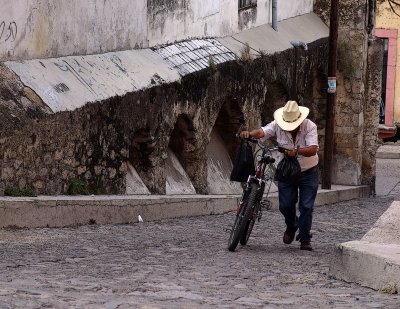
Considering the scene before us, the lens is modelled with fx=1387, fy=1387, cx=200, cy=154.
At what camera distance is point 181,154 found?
19609 millimetres

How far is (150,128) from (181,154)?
256 cm

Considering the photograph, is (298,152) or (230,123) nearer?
(298,152)

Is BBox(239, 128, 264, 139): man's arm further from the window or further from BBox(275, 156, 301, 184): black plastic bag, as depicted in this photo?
the window

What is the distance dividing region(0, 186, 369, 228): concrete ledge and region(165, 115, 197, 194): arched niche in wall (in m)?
0.77

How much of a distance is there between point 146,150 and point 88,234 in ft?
16.0

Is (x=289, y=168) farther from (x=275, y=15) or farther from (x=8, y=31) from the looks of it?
(x=275, y=15)

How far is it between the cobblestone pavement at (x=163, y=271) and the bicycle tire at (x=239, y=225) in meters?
0.12

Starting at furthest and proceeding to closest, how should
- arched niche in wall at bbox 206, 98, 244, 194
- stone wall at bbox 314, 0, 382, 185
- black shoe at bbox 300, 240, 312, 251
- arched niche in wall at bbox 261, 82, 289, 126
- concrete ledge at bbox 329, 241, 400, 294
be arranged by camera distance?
stone wall at bbox 314, 0, 382, 185 → arched niche in wall at bbox 261, 82, 289, 126 → arched niche in wall at bbox 206, 98, 244, 194 → black shoe at bbox 300, 240, 312, 251 → concrete ledge at bbox 329, 241, 400, 294

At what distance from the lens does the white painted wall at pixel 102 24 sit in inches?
560

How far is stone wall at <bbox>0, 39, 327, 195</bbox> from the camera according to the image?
44.1 ft

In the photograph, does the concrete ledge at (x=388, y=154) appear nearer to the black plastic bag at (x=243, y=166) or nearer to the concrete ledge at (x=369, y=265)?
the black plastic bag at (x=243, y=166)

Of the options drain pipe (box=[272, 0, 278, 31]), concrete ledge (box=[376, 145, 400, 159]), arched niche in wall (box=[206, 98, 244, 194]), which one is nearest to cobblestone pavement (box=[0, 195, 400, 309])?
arched niche in wall (box=[206, 98, 244, 194])

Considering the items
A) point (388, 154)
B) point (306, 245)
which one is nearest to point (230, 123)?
point (306, 245)

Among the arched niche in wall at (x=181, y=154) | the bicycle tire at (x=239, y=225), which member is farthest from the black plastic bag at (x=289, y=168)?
the arched niche in wall at (x=181, y=154)
